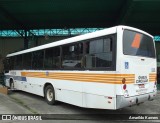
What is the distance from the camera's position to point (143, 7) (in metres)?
23.1

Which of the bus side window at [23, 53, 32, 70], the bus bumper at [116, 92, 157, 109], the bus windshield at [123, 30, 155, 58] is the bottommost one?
the bus bumper at [116, 92, 157, 109]

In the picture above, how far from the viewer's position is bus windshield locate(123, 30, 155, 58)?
8060 mm

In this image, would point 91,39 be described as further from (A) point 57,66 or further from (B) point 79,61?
(A) point 57,66

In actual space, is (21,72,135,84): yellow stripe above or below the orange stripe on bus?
below

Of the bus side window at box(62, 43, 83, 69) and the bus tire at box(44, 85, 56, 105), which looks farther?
the bus tire at box(44, 85, 56, 105)

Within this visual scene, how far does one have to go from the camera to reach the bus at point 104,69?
25.3ft

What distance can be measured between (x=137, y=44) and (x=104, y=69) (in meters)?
1.54

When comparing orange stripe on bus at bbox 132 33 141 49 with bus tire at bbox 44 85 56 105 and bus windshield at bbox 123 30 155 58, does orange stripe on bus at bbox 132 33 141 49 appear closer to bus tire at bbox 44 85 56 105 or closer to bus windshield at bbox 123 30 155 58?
bus windshield at bbox 123 30 155 58

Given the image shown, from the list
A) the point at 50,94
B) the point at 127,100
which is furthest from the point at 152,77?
the point at 50,94

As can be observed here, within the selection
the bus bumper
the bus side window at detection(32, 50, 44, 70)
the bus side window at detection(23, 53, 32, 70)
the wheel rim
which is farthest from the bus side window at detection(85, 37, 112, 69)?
the bus side window at detection(23, 53, 32, 70)

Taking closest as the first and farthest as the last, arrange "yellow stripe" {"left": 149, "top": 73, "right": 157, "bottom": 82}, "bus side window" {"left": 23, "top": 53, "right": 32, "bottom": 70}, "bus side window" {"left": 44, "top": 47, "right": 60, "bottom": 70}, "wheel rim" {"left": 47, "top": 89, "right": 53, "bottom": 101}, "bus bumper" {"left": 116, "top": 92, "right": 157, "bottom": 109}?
"bus bumper" {"left": 116, "top": 92, "right": 157, "bottom": 109} < "yellow stripe" {"left": 149, "top": 73, "right": 157, "bottom": 82} < "bus side window" {"left": 44, "top": 47, "right": 60, "bottom": 70} < "wheel rim" {"left": 47, "top": 89, "right": 53, "bottom": 101} < "bus side window" {"left": 23, "top": 53, "right": 32, "bottom": 70}

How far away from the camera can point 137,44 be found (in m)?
8.62

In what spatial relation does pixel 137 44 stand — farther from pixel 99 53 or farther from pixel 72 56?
pixel 72 56

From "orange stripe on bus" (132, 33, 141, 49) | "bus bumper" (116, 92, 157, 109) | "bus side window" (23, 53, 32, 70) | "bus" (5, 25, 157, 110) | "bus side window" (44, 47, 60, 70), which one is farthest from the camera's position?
"bus side window" (23, 53, 32, 70)
